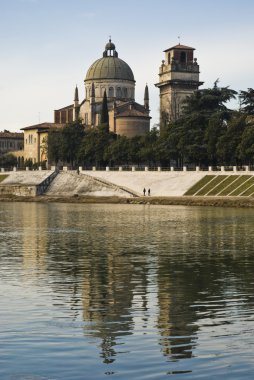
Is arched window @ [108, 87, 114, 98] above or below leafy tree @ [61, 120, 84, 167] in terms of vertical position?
above

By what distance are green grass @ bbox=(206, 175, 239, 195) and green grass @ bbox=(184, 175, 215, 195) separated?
300cm

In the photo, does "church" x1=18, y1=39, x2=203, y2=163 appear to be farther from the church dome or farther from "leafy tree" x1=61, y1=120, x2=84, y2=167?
"leafy tree" x1=61, y1=120, x2=84, y2=167

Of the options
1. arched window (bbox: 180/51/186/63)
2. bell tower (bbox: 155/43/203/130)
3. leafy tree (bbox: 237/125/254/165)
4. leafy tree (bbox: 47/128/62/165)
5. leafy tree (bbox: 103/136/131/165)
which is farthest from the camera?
arched window (bbox: 180/51/186/63)

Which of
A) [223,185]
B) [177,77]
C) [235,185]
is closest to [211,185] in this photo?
[223,185]

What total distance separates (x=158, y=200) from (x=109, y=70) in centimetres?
9482

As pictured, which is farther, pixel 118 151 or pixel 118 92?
pixel 118 92

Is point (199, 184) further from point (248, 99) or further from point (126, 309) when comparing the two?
point (126, 309)

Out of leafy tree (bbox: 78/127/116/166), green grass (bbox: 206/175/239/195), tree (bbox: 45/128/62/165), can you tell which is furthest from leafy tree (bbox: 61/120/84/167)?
green grass (bbox: 206/175/239/195)

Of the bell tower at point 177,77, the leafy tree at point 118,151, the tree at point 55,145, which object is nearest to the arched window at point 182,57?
the bell tower at point 177,77

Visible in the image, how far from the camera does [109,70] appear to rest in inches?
7500

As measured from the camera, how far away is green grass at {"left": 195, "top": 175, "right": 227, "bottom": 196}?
335ft

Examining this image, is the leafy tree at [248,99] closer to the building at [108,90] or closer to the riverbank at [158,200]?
the riverbank at [158,200]

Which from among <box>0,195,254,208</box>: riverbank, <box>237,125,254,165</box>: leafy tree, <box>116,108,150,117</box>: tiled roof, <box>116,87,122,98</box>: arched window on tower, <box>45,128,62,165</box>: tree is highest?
<box>116,87,122,98</box>: arched window on tower

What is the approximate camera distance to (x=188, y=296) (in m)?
24.3
